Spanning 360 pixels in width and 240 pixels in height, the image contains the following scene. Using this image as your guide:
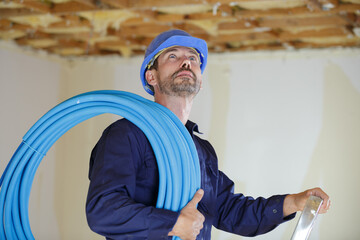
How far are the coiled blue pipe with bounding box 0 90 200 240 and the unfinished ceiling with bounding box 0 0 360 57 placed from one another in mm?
1963

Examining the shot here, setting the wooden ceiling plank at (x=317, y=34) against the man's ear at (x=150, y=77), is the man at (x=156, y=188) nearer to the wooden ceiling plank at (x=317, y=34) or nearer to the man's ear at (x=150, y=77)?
the man's ear at (x=150, y=77)

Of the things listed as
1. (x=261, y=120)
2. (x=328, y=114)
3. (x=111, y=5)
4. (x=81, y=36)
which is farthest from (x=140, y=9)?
(x=328, y=114)

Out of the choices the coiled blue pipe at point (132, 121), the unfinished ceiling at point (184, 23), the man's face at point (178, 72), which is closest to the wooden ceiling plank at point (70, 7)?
the unfinished ceiling at point (184, 23)

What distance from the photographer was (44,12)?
3.91 meters

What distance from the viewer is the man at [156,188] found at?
155cm

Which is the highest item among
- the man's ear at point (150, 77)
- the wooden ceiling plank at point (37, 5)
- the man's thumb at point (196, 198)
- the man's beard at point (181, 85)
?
the wooden ceiling plank at point (37, 5)

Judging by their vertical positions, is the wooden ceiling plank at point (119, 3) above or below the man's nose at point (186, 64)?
above

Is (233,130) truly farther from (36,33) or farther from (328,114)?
(36,33)

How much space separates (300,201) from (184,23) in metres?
2.86

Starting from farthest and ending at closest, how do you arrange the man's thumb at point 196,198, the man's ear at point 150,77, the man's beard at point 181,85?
1. the man's ear at point 150,77
2. the man's beard at point 181,85
3. the man's thumb at point 196,198

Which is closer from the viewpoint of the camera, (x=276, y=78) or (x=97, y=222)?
(x=97, y=222)

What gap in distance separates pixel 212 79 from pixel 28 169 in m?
3.55

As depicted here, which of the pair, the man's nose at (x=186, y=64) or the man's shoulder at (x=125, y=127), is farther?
the man's nose at (x=186, y=64)

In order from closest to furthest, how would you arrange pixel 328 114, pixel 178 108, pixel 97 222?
pixel 97 222
pixel 178 108
pixel 328 114
